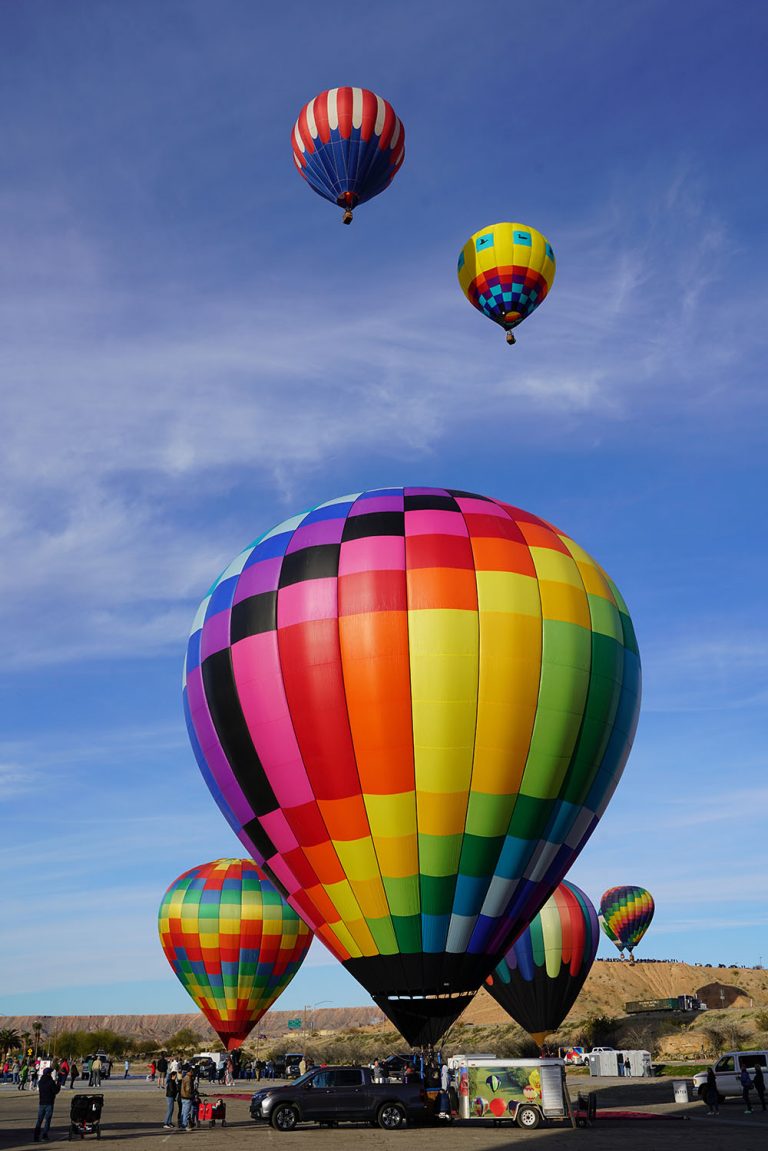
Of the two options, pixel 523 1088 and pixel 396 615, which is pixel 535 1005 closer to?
pixel 523 1088

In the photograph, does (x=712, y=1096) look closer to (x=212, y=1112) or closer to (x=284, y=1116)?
(x=284, y=1116)

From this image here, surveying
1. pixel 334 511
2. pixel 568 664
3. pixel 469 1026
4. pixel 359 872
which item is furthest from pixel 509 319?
pixel 469 1026

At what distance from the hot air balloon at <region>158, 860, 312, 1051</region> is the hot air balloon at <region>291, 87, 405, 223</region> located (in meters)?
28.3

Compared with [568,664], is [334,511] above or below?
above

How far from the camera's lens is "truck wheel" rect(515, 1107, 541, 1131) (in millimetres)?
22641

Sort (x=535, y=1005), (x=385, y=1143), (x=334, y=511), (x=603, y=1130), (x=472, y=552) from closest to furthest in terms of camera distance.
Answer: (x=385, y=1143) → (x=603, y=1130) → (x=472, y=552) → (x=334, y=511) → (x=535, y=1005)

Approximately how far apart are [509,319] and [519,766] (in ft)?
70.4

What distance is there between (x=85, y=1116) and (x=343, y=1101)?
5.55m

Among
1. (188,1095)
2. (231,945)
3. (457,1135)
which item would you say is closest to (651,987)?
(231,945)

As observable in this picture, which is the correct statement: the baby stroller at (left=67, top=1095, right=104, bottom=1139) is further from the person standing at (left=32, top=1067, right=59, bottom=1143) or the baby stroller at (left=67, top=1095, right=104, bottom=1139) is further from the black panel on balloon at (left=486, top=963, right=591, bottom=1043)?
the black panel on balloon at (left=486, top=963, right=591, bottom=1043)

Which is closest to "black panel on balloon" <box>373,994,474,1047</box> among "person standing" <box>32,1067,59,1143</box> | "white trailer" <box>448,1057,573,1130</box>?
"white trailer" <box>448,1057,573,1130</box>

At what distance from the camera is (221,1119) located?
85.7 feet

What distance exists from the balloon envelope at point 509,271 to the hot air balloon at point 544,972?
967 inches

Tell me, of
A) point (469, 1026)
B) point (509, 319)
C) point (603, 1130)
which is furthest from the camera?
point (469, 1026)
